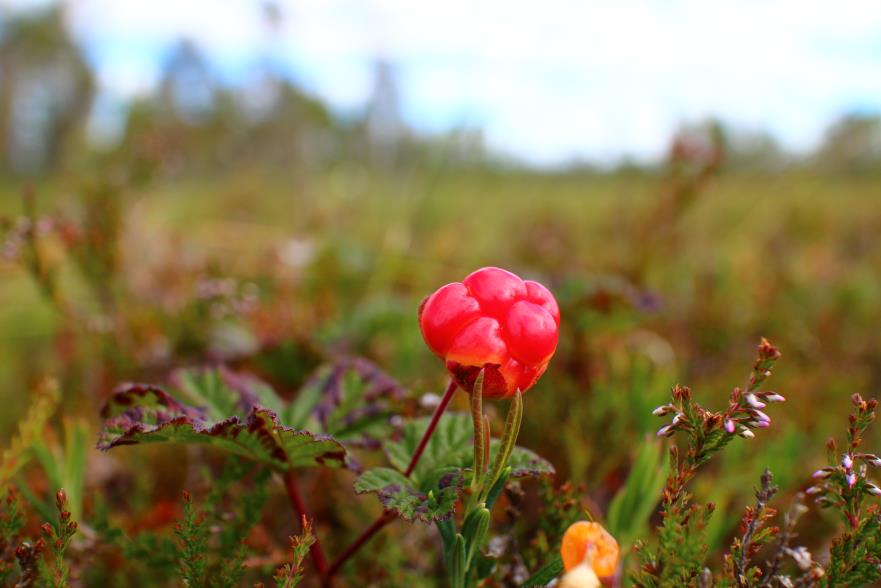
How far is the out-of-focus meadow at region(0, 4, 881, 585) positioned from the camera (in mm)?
929

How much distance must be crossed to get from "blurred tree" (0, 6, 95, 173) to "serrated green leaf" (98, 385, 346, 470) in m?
12.0

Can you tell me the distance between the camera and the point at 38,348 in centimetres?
179

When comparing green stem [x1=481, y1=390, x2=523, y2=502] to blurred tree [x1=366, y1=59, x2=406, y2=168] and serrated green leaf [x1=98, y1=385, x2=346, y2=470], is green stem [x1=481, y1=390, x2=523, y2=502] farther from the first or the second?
blurred tree [x1=366, y1=59, x2=406, y2=168]

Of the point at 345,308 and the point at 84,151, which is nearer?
the point at 345,308

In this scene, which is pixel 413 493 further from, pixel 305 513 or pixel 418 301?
pixel 418 301

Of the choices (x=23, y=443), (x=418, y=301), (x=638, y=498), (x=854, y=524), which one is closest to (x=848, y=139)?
(x=418, y=301)

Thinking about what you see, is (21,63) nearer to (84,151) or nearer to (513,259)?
(84,151)

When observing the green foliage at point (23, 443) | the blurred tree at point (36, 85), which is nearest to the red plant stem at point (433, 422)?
the green foliage at point (23, 443)

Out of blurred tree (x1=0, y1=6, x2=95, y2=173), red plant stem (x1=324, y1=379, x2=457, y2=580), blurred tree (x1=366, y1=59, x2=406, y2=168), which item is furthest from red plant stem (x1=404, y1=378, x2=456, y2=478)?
blurred tree (x1=0, y1=6, x2=95, y2=173)

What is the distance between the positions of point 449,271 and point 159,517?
1.04m

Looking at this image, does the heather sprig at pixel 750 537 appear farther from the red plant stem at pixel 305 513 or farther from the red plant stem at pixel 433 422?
the red plant stem at pixel 305 513

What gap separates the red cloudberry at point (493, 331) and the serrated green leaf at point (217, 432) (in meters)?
0.11

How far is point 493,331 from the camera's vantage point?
40 centimetres

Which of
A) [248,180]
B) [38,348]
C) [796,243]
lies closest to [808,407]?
[796,243]
